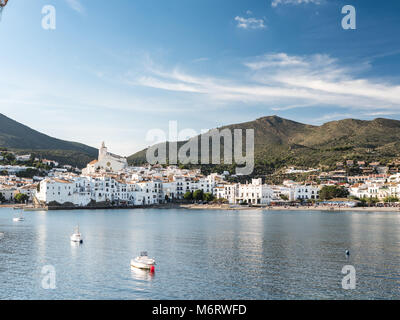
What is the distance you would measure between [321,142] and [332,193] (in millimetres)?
55898

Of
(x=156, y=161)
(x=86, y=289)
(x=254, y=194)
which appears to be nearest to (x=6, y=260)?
(x=86, y=289)

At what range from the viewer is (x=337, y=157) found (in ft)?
325

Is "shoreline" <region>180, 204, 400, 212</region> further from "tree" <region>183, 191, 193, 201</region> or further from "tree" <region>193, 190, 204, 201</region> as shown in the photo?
"tree" <region>193, 190, 204, 201</region>

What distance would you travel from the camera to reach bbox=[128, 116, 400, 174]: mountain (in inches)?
3949

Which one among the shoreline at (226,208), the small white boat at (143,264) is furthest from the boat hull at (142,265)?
the shoreline at (226,208)

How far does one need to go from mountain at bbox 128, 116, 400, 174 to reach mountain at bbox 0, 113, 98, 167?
706 inches

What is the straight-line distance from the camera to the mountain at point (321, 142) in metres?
100

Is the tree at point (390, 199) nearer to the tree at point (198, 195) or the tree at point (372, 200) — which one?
the tree at point (372, 200)

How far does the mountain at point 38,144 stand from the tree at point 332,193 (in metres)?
→ 74.3

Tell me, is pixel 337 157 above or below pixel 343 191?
above

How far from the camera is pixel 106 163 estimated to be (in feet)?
331

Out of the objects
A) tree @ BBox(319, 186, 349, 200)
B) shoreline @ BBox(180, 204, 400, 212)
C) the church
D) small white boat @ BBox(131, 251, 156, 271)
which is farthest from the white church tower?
small white boat @ BBox(131, 251, 156, 271)
